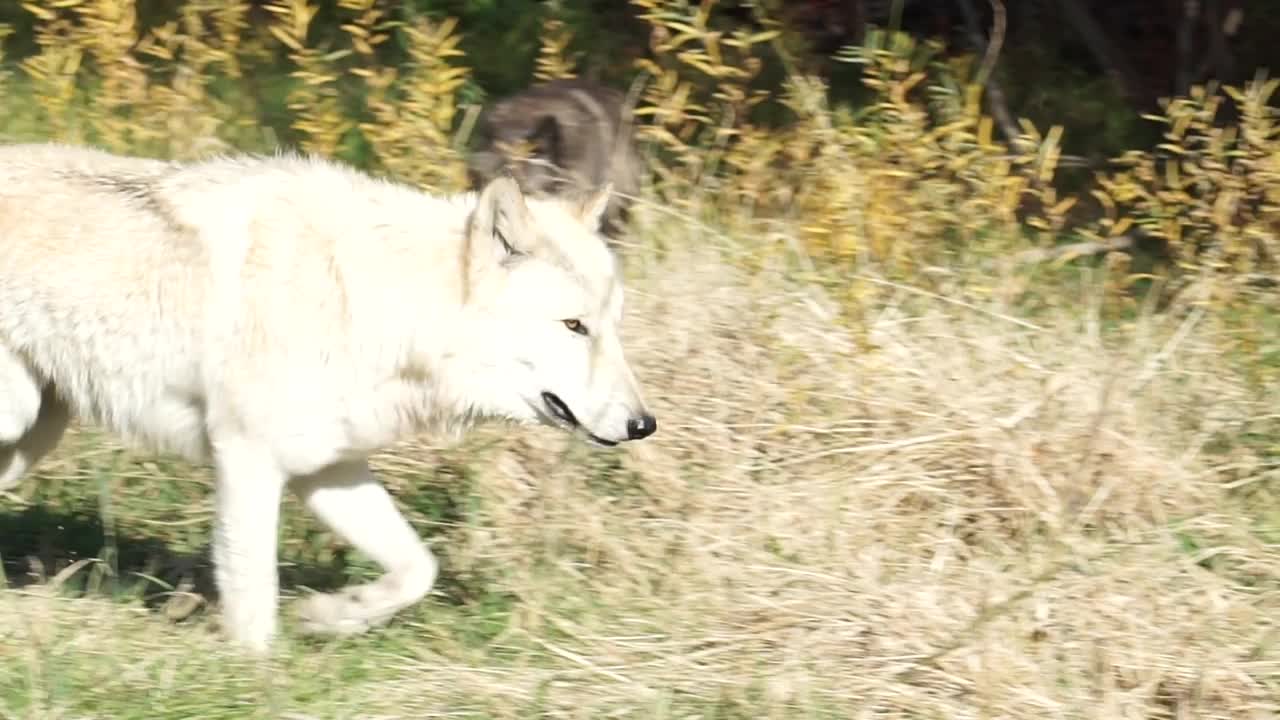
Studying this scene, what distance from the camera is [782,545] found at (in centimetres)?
569

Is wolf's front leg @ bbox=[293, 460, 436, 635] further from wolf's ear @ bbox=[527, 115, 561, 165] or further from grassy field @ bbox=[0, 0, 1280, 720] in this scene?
wolf's ear @ bbox=[527, 115, 561, 165]

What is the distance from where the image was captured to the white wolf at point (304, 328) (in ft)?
16.0

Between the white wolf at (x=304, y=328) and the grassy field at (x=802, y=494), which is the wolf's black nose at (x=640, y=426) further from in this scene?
the grassy field at (x=802, y=494)

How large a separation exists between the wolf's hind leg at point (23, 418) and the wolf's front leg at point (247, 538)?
76cm

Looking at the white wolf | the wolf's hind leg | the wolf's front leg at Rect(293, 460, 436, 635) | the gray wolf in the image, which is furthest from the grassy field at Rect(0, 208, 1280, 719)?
the gray wolf

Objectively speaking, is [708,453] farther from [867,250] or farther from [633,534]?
[867,250]

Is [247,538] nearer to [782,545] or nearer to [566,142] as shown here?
[782,545]

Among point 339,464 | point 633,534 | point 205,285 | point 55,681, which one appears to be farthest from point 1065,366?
point 55,681

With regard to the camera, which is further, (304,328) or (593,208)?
(593,208)

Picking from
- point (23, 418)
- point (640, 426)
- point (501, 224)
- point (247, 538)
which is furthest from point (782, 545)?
point (23, 418)

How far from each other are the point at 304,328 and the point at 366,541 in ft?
2.31

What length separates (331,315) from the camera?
4.90 metres

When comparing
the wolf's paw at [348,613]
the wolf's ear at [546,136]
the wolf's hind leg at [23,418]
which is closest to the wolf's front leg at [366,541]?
the wolf's paw at [348,613]

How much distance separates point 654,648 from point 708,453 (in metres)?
1.15
